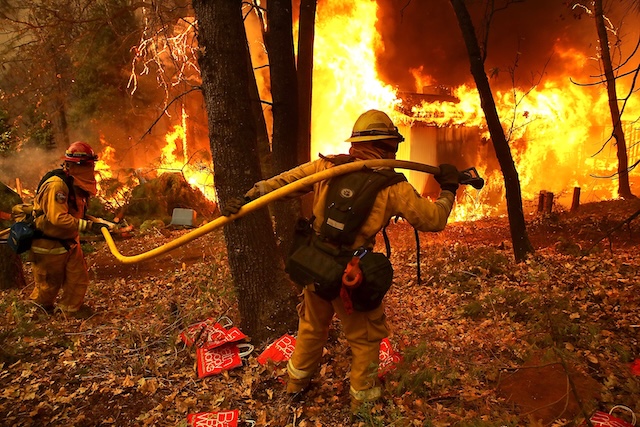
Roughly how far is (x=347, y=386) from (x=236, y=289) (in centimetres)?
142

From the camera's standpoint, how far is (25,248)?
4570 mm

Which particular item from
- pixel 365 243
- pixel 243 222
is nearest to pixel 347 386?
pixel 365 243

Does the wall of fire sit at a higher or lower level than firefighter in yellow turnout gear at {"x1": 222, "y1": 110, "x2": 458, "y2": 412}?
higher

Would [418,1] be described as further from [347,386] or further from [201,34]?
[347,386]

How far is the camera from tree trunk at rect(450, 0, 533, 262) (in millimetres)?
6082

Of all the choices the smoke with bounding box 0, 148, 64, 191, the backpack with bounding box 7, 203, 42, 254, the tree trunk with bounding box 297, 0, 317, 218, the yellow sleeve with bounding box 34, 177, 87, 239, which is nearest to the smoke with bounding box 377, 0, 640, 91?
the tree trunk with bounding box 297, 0, 317, 218

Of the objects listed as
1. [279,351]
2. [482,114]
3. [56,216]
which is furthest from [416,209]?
[482,114]

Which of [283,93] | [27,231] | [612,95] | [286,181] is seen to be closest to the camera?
[286,181]

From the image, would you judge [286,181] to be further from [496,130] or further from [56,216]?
[496,130]

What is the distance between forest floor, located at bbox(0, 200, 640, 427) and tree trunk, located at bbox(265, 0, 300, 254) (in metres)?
1.83

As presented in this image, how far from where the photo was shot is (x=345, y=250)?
9.55 feet

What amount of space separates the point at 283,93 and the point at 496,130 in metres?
3.42

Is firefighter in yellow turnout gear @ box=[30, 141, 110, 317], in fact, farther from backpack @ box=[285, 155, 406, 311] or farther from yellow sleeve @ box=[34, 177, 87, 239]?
backpack @ box=[285, 155, 406, 311]

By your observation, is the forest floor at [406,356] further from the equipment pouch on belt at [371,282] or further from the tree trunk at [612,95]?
the tree trunk at [612,95]
